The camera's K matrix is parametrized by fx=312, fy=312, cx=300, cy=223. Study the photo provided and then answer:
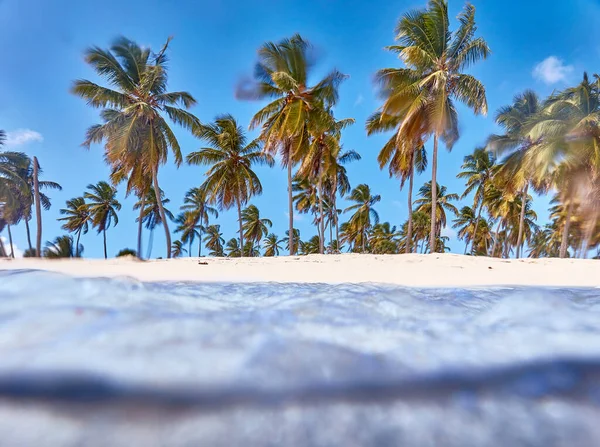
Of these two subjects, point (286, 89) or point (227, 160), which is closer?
point (286, 89)

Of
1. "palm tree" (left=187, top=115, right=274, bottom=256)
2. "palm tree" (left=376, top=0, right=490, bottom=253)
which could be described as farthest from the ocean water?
"palm tree" (left=187, top=115, right=274, bottom=256)

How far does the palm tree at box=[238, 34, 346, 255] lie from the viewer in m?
12.3

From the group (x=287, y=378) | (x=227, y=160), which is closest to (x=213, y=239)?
(x=227, y=160)

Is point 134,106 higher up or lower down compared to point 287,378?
higher up

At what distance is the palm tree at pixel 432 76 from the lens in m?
10.8

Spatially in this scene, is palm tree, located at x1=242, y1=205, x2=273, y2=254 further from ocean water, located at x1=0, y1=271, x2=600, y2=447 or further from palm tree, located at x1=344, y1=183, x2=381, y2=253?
ocean water, located at x1=0, y1=271, x2=600, y2=447

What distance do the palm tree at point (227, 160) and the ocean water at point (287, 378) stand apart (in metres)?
15.8

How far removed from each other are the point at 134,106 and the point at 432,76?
1089 cm

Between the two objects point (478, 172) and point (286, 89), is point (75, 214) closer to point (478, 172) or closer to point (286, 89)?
point (286, 89)

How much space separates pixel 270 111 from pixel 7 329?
41.2ft

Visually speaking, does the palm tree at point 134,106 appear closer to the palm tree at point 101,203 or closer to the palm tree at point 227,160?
the palm tree at point 227,160

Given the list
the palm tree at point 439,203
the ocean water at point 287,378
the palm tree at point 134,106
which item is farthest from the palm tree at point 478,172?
the ocean water at point 287,378

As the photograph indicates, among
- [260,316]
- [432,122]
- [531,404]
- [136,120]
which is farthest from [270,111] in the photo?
[531,404]

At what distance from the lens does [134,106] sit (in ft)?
38.7
